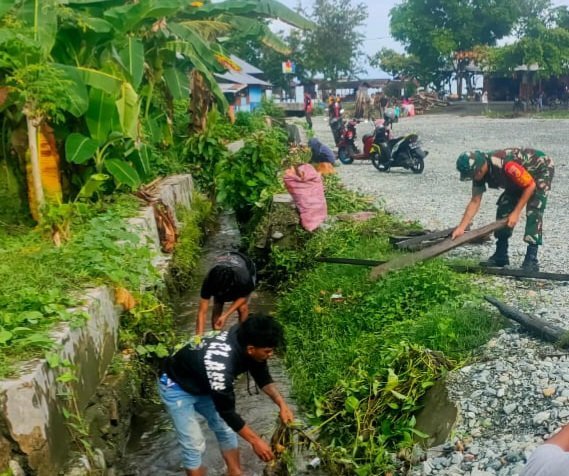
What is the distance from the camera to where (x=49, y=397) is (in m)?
3.87

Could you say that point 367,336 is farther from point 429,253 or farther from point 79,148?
point 79,148

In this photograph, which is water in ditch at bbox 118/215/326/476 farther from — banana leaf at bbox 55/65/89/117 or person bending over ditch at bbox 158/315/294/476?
banana leaf at bbox 55/65/89/117

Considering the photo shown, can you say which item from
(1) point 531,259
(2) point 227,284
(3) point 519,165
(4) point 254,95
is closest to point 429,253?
(1) point 531,259

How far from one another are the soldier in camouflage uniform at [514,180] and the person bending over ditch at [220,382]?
140 inches

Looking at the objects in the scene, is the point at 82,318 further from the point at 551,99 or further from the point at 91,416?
the point at 551,99

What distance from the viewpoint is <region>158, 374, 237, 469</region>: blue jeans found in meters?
4.00

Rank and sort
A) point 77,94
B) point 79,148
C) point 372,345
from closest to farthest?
point 372,345 → point 77,94 → point 79,148

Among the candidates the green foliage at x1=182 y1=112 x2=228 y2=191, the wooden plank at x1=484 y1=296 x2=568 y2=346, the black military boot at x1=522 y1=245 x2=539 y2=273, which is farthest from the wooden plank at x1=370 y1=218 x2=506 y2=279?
the green foliage at x1=182 y1=112 x2=228 y2=191

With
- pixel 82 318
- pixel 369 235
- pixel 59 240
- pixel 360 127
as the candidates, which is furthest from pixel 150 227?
pixel 360 127

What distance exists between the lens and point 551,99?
3525 centimetres

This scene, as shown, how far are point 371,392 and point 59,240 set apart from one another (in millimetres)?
3431

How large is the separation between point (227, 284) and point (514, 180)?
3.02 m

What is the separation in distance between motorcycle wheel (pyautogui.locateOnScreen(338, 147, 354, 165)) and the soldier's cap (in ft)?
34.5

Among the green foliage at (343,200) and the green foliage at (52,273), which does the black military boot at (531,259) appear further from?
the green foliage at (52,273)
